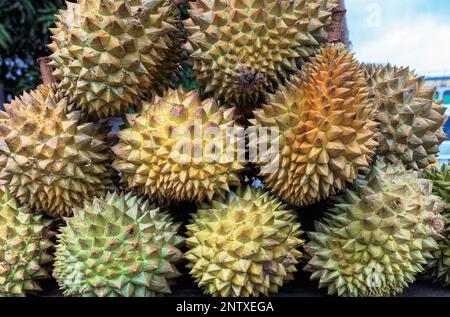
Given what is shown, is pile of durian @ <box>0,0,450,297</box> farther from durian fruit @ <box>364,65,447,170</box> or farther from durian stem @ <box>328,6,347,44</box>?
durian stem @ <box>328,6,347,44</box>

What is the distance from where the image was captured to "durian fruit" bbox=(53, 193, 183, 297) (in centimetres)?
158

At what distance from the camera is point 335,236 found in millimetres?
1725

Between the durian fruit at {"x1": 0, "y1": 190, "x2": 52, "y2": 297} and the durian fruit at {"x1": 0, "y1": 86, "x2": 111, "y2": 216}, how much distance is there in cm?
5

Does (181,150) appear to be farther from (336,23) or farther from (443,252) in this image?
(443,252)

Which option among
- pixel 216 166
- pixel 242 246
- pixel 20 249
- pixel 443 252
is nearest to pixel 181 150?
pixel 216 166

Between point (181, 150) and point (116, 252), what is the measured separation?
15.2 inches

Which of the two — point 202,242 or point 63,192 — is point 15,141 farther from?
point 202,242

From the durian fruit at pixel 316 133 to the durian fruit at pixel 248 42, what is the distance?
0.09 m

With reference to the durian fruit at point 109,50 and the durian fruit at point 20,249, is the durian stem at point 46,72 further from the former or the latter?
the durian fruit at point 20,249

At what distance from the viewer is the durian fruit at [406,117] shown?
187 cm

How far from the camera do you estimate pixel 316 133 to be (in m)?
1.65

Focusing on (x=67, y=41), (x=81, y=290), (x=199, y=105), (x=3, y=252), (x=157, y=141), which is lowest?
(x=81, y=290)

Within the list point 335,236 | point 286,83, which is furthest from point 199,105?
point 335,236

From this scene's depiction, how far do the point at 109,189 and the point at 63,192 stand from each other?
7.1 inches
